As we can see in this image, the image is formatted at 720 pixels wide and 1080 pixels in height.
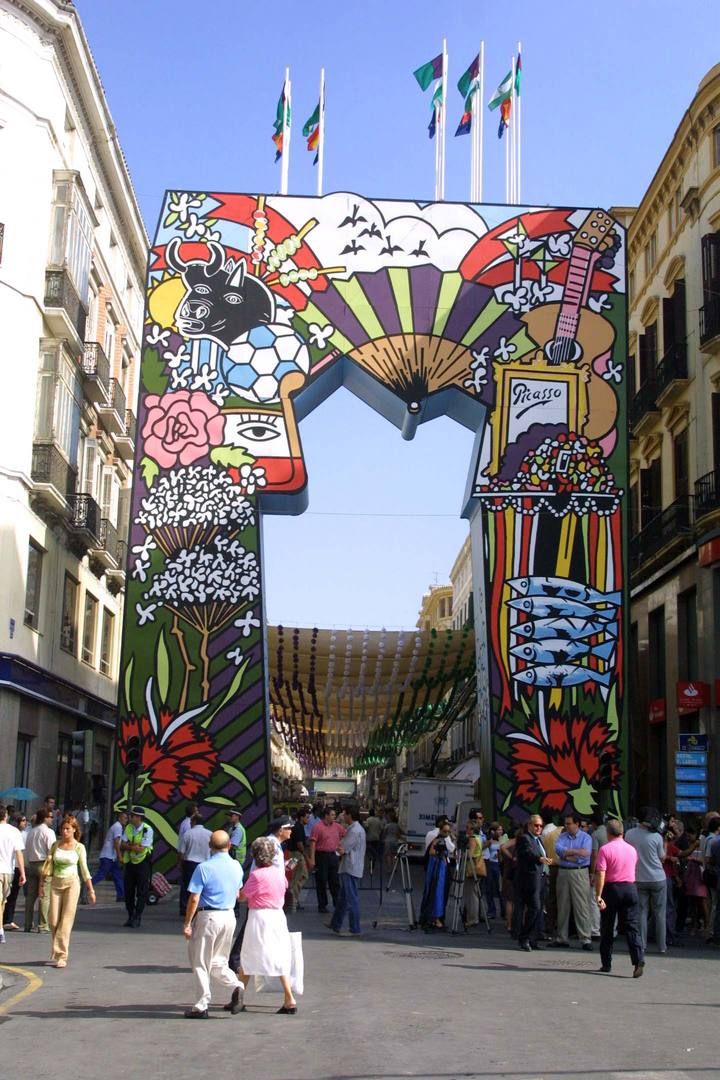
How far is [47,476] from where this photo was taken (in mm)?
28906

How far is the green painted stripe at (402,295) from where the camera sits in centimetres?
2706

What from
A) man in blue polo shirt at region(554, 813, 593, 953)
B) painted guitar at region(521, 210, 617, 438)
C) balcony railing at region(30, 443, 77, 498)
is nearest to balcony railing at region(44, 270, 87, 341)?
balcony railing at region(30, 443, 77, 498)

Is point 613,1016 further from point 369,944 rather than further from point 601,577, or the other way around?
point 601,577

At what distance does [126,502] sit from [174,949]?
2743cm

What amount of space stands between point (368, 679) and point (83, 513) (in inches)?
420

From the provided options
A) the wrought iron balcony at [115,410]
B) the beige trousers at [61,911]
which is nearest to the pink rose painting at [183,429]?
the wrought iron balcony at [115,410]

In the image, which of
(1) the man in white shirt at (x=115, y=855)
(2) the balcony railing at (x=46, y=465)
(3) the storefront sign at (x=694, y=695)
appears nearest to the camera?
(1) the man in white shirt at (x=115, y=855)

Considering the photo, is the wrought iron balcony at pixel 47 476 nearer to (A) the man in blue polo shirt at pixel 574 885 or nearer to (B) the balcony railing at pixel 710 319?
(B) the balcony railing at pixel 710 319

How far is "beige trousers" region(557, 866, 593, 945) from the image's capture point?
17188 mm

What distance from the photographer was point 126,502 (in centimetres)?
4166

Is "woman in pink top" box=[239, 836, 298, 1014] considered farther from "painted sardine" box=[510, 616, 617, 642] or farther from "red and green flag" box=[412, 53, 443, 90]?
"red and green flag" box=[412, 53, 443, 90]

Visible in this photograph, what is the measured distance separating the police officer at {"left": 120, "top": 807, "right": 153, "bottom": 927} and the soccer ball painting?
10.9 m

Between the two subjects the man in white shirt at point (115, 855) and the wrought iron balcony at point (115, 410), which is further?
the wrought iron balcony at point (115, 410)

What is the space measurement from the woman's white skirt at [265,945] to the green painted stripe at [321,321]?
17.5 metres
